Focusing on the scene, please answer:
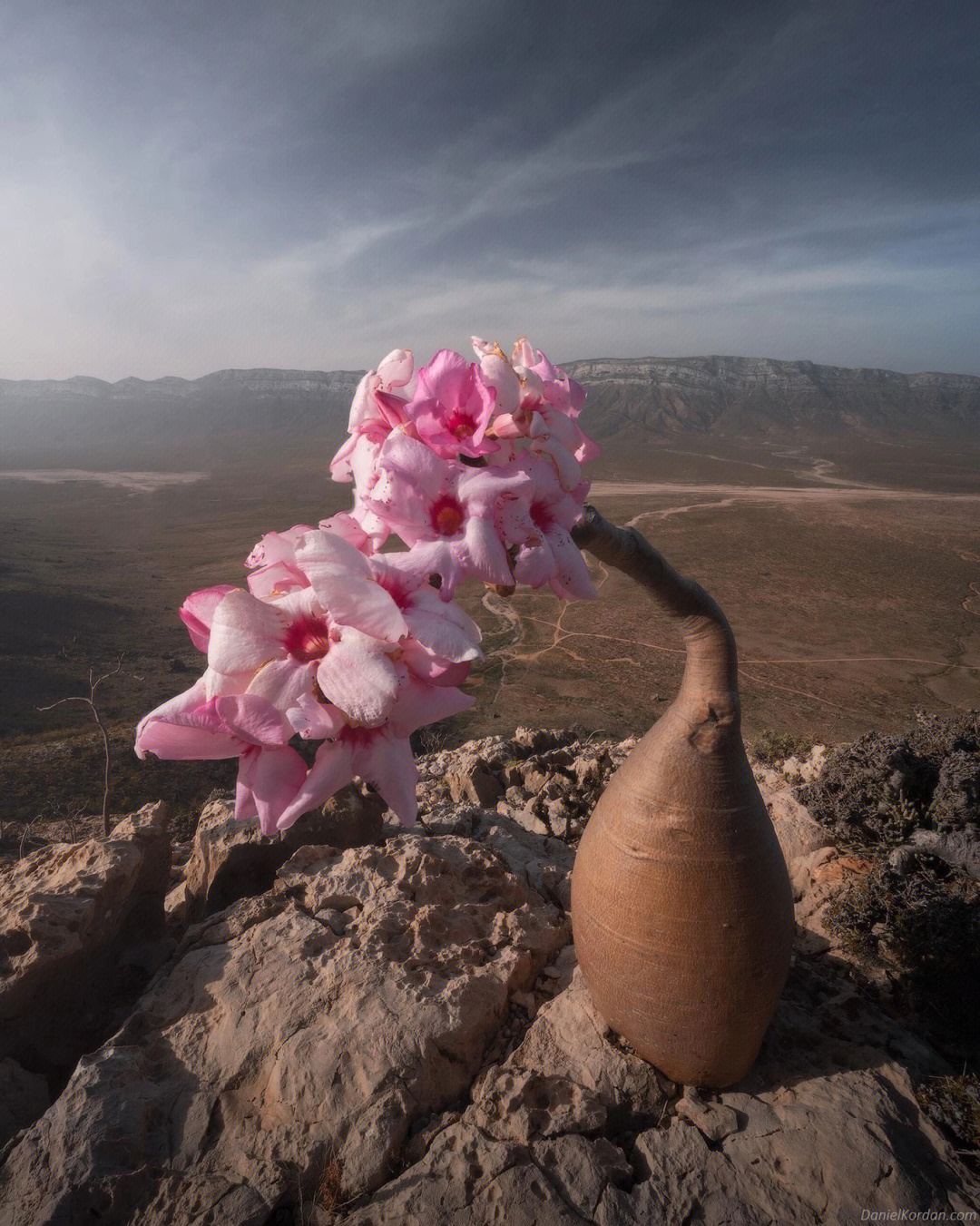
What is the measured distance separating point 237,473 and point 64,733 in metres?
91.1

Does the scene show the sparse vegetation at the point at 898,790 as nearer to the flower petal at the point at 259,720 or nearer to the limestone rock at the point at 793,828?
the limestone rock at the point at 793,828

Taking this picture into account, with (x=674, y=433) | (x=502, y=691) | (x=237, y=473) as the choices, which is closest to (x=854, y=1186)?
(x=502, y=691)

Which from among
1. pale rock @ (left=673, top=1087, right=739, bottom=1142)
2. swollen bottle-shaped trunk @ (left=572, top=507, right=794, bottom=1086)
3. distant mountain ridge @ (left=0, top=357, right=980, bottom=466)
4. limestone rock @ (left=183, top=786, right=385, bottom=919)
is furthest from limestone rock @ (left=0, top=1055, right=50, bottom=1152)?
distant mountain ridge @ (left=0, top=357, right=980, bottom=466)

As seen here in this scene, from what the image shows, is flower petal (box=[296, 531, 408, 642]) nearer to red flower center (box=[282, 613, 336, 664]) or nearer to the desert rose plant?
the desert rose plant

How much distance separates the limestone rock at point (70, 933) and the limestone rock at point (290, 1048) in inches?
17.8

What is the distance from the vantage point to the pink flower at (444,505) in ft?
4.22

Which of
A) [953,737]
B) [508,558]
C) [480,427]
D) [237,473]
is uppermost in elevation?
[480,427]

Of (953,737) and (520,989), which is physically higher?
(953,737)

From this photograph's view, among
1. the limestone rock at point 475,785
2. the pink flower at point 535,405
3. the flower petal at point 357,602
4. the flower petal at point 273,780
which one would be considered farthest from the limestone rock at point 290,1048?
the pink flower at point 535,405

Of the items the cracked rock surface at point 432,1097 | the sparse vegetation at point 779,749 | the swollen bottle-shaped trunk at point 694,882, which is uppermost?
the swollen bottle-shaped trunk at point 694,882

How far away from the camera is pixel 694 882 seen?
280 cm

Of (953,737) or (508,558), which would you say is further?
(953,737)

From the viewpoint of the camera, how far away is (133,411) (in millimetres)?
164000

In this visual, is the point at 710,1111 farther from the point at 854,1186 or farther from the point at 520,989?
the point at 520,989
